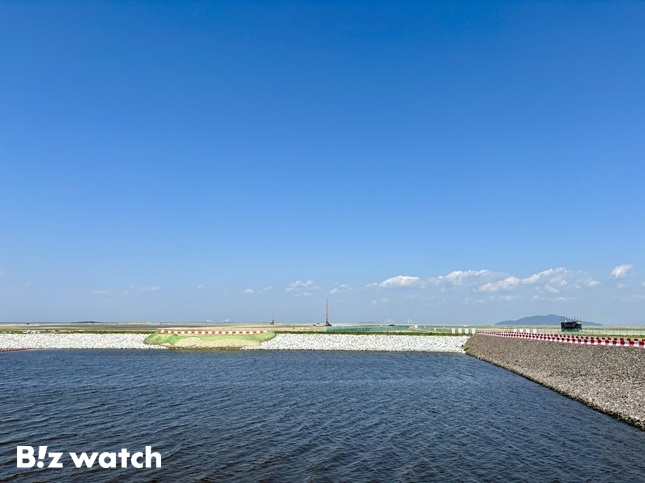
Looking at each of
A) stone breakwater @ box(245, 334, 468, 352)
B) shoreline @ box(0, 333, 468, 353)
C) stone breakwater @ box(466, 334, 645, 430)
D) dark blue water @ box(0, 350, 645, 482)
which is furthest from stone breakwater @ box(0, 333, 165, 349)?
stone breakwater @ box(466, 334, 645, 430)

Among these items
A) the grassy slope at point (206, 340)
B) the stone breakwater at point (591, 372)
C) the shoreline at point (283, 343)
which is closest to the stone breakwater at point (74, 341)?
the shoreline at point (283, 343)

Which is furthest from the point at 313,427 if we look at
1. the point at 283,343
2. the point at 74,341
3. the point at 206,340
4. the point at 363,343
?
the point at 74,341

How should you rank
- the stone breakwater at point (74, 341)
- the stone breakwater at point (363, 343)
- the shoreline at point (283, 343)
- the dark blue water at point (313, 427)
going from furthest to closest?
the stone breakwater at point (363, 343) → the stone breakwater at point (74, 341) → the shoreline at point (283, 343) → the dark blue water at point (313, 427)

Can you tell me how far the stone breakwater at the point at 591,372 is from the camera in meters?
27.2

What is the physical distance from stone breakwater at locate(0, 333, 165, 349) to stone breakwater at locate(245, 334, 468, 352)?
2119 centimetres

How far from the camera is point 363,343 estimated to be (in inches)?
3049

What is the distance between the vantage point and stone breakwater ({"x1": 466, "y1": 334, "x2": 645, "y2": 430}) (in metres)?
27.2

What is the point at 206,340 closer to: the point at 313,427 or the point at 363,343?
the point at 363,343

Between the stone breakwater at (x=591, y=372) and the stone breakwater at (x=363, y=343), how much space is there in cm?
2002

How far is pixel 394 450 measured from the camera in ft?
65.7

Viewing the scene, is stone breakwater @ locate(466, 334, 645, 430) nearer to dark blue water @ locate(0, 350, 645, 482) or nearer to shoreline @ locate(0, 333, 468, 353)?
dark blue water @ locate(0, 350, 645, 482)

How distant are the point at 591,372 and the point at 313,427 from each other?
25.7 meters

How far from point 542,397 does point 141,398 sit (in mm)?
29638

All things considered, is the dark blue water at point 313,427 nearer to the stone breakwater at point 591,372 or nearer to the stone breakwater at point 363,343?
the stone breakwater at point 591,372
